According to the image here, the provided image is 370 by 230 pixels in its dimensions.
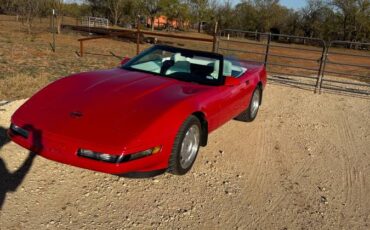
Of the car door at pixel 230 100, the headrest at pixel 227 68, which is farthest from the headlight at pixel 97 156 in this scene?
the headrest at pixel 227 68

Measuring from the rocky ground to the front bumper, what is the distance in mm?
388

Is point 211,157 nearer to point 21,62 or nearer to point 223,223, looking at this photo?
point 223,223

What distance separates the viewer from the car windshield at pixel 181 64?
474cm

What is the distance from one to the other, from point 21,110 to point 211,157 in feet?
7.32

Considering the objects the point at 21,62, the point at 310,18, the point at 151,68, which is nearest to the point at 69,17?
the point at 310,18

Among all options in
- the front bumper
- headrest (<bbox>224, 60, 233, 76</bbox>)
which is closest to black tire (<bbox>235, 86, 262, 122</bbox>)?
headrest (<bbox>224, 60, 233, 76</bbox>)

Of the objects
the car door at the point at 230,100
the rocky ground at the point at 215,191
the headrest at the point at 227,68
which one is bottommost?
the rocky ground at the point at 215,191

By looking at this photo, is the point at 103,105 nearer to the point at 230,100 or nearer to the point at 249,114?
the point at 230,100

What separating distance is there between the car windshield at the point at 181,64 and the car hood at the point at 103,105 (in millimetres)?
289

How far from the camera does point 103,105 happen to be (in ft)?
12.0

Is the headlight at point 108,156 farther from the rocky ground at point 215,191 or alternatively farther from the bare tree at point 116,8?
the bare tree at point 116,8

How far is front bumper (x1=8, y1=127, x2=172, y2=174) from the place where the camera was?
312 cm

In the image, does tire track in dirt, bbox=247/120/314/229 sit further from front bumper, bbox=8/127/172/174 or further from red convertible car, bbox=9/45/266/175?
front bumper, bbox=8/127/172/174

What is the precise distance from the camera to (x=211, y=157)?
15.0 ft
